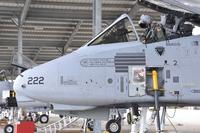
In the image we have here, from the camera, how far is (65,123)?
17953mm

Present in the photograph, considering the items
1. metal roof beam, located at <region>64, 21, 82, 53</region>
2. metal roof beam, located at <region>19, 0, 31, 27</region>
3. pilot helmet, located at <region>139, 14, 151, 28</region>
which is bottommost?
pilot helmet, located at <region>139, 14, 151, 28</region>

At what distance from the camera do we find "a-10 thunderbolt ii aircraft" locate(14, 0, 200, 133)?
602 cm

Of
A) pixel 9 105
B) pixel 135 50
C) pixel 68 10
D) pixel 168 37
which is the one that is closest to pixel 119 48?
pixel 135 50

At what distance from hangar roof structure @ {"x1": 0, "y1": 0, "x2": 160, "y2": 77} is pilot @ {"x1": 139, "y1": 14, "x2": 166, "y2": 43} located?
6.24 meters

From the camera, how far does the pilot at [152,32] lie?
6.45 m

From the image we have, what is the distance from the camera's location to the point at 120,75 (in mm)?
6109

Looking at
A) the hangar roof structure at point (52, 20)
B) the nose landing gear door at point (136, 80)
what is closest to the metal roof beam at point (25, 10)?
the hangar roof structure at point (52, 20)

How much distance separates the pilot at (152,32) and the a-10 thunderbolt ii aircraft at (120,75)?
2 centimetres

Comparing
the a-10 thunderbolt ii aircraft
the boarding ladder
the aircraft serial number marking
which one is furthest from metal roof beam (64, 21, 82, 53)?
the aircraft serial number marking

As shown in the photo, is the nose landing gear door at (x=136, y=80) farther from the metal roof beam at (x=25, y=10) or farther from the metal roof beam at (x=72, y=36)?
the metal roof beam at (x=72, y=36)

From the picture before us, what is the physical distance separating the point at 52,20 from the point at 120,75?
51.9 feet

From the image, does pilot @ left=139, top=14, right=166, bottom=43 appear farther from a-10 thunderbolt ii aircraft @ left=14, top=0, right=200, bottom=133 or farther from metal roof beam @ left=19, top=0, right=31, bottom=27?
metal roof beam @ left=19, top=0, right=31, bottom=27

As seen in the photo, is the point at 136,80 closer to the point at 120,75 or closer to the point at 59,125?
the point at 120,75

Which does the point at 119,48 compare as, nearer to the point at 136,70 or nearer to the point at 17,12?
the point at 136,70
